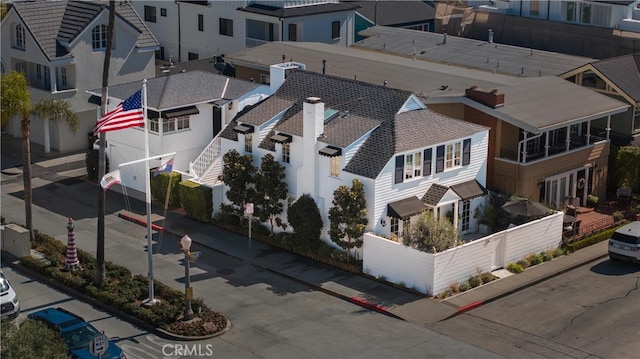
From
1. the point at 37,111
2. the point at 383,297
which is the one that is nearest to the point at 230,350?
the point at 383,297

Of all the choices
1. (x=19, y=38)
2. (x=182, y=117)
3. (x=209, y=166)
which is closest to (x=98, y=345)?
(x=209, y=166)

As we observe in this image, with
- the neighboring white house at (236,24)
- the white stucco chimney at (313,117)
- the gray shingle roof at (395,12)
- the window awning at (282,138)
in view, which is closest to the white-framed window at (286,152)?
the window awning at (282,138)

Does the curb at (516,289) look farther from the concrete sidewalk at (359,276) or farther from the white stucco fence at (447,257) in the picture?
the white stucco fence at (447,257)

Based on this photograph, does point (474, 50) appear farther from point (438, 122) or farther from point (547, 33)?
point (438, 122)

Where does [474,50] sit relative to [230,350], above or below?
above

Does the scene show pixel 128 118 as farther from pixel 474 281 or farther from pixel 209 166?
pixel 474 281

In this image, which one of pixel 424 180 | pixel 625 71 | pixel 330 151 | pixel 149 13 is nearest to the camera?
pixel 330 151
